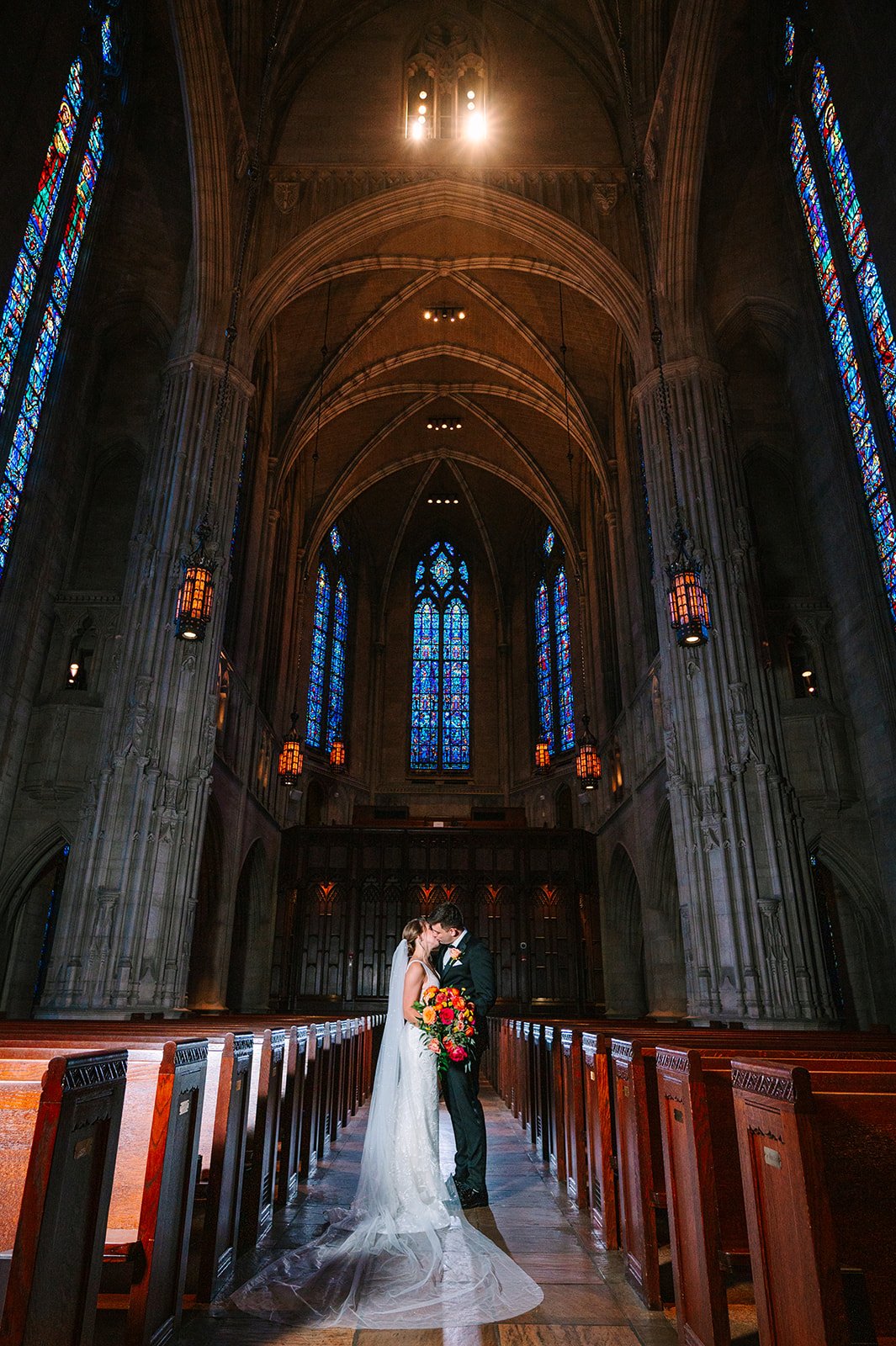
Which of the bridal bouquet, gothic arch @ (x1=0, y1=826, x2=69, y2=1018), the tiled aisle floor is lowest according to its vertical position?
the tiled aisle floor

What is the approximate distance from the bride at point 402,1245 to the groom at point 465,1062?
11 cm

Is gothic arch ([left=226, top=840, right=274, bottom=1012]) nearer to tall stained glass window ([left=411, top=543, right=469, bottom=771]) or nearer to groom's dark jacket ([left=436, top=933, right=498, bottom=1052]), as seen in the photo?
tall stained glass window ([left=411, top=543, right=469, bottom=771])

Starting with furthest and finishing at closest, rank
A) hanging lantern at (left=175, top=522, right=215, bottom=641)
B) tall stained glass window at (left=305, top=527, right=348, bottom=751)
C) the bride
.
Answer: tall stained glass window at (left=305, top=527, right=348, bottom=751), hanging lantern at (left=175, top=522, right=215, bottom=641), the bride

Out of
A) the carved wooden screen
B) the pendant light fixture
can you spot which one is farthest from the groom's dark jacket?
the carved wooden screen

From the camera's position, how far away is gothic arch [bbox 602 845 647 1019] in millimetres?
16828

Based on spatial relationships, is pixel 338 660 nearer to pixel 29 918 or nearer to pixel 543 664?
pixel 543 664

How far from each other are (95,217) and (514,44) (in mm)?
9027

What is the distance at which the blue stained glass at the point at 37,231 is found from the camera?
31.5ft

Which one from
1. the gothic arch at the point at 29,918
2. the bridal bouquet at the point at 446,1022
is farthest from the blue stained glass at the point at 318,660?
the bridal bouquet at the point at 446,1022

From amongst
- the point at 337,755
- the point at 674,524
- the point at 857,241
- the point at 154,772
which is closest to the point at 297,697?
the point at 337,755

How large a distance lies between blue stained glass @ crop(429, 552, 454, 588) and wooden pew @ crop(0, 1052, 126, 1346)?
25.1m

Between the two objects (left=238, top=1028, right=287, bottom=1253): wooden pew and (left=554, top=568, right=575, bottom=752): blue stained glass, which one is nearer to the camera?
(left=238, top=1028, right=287, bottom=1253): wooden pew

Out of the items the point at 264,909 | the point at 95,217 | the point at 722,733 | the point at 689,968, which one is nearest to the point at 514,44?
the point at 95,217

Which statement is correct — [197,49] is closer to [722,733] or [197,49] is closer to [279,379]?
[279,379]
